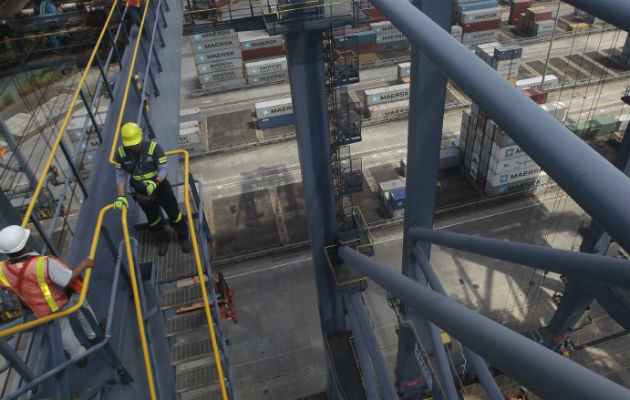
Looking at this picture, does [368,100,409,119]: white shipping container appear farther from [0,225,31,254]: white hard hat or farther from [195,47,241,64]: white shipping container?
[0,225,31,254]: white hard hat

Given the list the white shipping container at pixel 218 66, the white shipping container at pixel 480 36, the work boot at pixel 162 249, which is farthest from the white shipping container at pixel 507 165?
the white shipping container at pixel 218 66

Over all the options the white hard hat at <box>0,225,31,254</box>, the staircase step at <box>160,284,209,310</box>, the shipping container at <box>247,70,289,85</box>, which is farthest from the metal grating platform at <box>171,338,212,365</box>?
the shipping container at <box>247,70,289,85</box>

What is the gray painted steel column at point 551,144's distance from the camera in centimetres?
233

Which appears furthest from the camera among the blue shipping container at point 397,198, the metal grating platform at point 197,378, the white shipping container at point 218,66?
the white shipping container at point 218,66

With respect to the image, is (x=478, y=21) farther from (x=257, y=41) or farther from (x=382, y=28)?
(x=257, y=41)

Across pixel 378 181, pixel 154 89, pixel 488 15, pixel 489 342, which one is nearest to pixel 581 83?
pixel 488 15

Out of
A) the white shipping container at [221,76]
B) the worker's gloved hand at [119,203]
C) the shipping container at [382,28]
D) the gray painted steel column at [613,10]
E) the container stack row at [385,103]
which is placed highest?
the gray painted steel column at [613,10]

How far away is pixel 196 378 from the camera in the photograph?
5.56 meters

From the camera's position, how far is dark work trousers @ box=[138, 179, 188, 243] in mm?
6762

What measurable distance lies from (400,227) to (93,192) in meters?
18.4

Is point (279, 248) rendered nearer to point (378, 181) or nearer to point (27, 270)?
point (378, 181)

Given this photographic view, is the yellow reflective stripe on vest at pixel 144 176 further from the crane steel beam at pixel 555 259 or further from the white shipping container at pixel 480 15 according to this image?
the white shipping container at pixel 480 15

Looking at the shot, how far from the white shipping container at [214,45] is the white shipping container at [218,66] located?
127cm

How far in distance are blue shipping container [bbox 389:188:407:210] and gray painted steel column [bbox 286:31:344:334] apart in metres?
10.4
